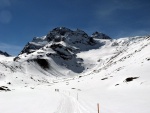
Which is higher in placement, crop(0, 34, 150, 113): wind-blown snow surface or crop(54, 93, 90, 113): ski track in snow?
crop(0, 34, 150, 113): wind-blown snow surface

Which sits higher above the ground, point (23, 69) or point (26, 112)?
point (23, 69)

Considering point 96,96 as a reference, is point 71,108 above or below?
below

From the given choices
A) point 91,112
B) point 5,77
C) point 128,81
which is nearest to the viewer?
point 91,112

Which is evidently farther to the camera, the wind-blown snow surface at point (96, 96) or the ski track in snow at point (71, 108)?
the wind-blown snow surface at point (96, 96)

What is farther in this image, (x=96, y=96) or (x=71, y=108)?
(x=96, y=96)

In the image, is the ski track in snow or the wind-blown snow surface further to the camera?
the wind-blown snow surface

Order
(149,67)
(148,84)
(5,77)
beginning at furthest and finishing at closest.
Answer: (5,77) < (149,67) < (148,84)

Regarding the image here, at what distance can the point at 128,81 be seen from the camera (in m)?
54.7

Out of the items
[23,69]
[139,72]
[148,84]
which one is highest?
[23,69]

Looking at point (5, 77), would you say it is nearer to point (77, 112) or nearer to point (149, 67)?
point (149, 67)

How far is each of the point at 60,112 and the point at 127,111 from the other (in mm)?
5960

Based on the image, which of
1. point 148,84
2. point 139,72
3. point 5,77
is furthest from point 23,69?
point 148,84

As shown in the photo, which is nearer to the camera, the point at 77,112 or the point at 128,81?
the point at 77,112

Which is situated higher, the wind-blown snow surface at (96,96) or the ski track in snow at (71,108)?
the wind-blown snow surface at (96,96)
